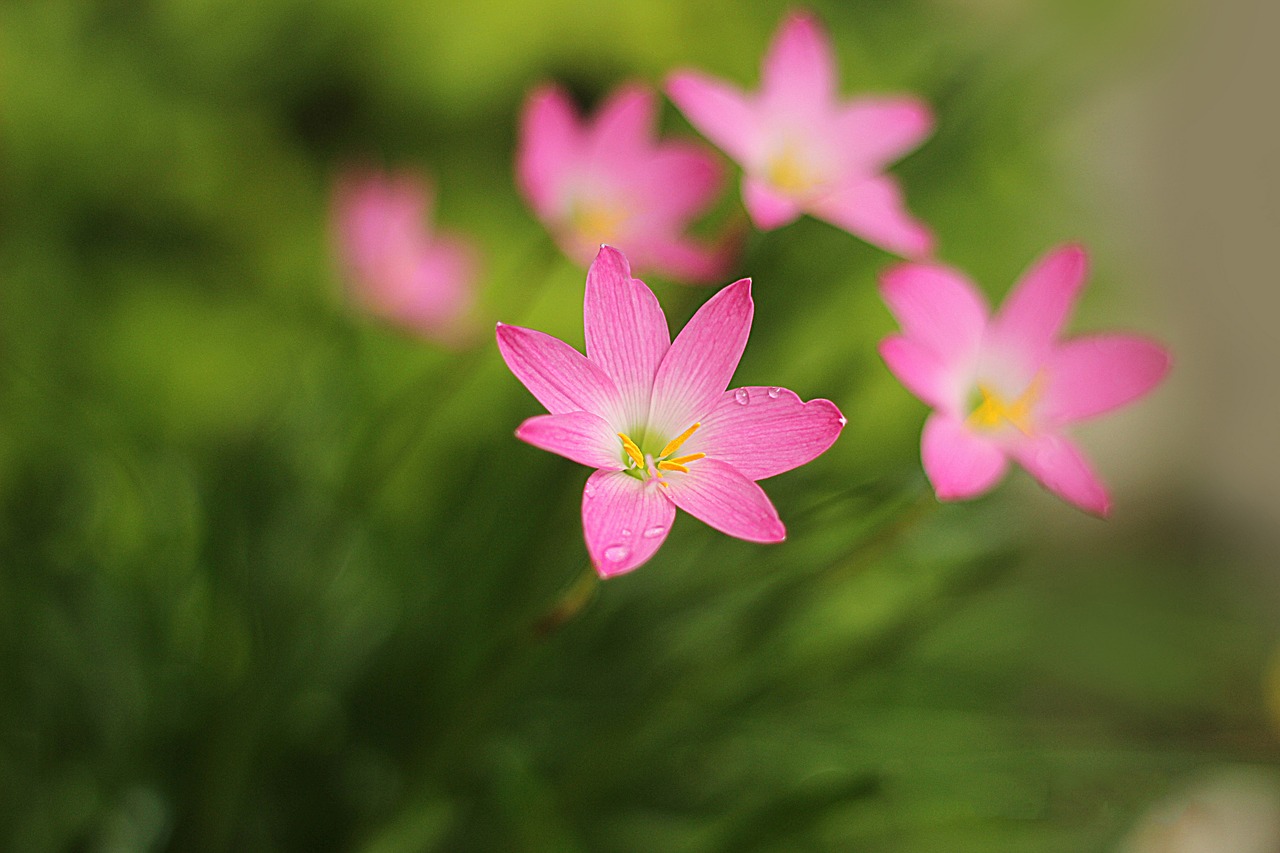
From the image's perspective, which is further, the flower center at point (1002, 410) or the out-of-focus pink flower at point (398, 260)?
the out-of-focus pink flower at point (398, 260)

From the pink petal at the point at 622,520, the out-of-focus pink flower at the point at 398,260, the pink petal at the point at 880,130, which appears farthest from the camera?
the out-of-focus pink flower at the point at 398,260

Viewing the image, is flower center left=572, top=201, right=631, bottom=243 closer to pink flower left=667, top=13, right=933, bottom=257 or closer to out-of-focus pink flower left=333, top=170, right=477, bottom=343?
pink flower left=667, top=13, right=933, bottom=257

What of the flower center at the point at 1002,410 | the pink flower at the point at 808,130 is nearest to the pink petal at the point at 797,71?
the pink flower at the point at 808,130

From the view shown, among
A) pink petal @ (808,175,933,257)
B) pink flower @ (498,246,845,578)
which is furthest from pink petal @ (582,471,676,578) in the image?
pink petal @ (808,175,933,257)

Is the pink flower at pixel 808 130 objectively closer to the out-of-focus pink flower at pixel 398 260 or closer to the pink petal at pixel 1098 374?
the pink petal at pixel 1098 374

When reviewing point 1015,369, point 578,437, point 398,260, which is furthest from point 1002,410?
point 398,260

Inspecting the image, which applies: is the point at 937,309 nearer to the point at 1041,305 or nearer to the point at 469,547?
the point at 1041,305
